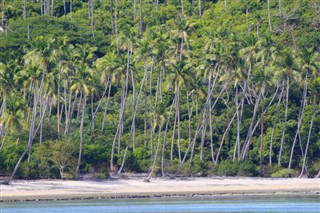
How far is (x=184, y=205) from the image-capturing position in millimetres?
66375

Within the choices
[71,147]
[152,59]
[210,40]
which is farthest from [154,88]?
[71,147]

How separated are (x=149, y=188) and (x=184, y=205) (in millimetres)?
10405

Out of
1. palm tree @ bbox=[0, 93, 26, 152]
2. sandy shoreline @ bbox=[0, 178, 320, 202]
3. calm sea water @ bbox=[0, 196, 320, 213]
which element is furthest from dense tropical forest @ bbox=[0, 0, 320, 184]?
calm sea water @ bbox=[0, 196, 320, 213]

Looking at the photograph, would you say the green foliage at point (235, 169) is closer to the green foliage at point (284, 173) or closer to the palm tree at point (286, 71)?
the green foliage at point (284, 173)

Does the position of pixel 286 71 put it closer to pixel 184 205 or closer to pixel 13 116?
pixel 184 205

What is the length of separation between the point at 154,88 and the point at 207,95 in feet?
48.6

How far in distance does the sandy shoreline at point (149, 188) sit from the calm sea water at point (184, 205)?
1.65 m

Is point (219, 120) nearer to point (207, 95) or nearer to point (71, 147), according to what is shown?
point (207, 95)

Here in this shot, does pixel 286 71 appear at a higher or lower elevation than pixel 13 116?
higher

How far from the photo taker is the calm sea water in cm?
6259

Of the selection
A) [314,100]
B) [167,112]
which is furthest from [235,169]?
[314,100]

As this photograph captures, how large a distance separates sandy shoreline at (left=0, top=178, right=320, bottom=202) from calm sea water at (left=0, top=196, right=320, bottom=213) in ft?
5.40

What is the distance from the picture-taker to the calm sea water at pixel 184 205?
62594 millimetres

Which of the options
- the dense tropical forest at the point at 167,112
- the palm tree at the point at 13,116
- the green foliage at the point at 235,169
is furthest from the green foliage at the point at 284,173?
the palm tree at the point at 13,116
